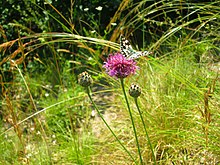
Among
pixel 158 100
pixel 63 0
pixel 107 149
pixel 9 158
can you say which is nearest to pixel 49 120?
pixel 9 158

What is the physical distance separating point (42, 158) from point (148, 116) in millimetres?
655

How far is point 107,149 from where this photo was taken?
219cm

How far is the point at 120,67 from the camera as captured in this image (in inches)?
48.0

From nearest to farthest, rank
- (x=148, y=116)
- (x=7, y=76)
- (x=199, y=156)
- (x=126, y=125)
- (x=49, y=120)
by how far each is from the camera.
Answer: (x=199, y=156) → (x=148, y=116) → (x=126, y=125) → (x=49, y=120) → (x=7, y=76)

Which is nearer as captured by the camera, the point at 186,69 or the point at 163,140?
the point at 163,140

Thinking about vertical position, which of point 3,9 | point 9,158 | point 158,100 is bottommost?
point 9,158

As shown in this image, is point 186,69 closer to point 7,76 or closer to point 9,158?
point 9,158

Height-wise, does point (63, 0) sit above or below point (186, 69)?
above

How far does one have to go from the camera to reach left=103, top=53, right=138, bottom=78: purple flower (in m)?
1.21

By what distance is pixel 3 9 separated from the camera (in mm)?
4066

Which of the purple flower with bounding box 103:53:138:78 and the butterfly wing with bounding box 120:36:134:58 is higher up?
the butterfly wing with bounding box 120:36:134:58

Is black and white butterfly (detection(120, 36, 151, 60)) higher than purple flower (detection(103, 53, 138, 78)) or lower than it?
higher

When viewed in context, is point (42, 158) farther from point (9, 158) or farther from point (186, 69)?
point (186, 69)

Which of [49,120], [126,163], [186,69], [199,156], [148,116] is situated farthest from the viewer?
[49,120]
